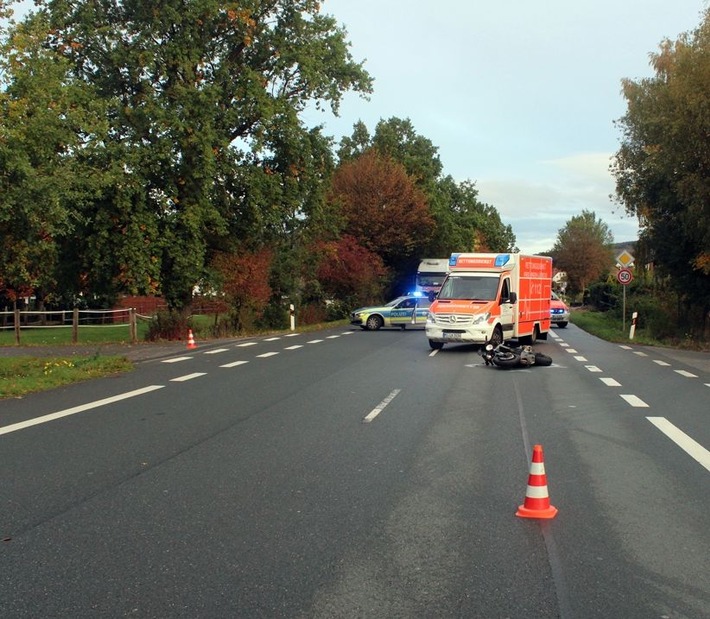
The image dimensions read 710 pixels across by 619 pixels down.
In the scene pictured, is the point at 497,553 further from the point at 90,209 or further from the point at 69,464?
the point at 90,209

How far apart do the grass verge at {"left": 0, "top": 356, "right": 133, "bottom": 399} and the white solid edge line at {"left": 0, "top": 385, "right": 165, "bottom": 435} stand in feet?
6.08

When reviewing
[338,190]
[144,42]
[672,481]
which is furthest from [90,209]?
[338,190]

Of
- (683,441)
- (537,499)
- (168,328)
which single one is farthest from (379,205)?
(537,499)

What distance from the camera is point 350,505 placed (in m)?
5.61

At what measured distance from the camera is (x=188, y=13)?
23422 mm

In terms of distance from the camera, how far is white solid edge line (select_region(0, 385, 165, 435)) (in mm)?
8945

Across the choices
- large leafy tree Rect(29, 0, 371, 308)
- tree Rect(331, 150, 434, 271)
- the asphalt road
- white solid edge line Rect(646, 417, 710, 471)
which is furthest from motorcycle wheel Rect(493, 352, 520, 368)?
tree Rect(331, 150, 434, 271)

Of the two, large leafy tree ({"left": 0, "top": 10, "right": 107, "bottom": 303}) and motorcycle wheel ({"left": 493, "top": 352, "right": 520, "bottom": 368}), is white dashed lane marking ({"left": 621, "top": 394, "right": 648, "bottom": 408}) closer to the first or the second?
motorcycle wheel ({"left": 493, "top": 352, "right": 520, "bottom": 368})

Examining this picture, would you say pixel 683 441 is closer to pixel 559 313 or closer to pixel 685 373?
pixel 685 373

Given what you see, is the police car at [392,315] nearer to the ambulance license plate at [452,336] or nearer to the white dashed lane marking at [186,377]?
the ambulance license plate at [452,336]

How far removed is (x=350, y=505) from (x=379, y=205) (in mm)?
41781

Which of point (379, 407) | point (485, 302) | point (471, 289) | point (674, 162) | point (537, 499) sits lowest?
point (379, 407)

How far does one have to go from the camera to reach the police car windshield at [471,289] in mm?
19969

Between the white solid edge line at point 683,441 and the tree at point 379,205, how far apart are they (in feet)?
122
